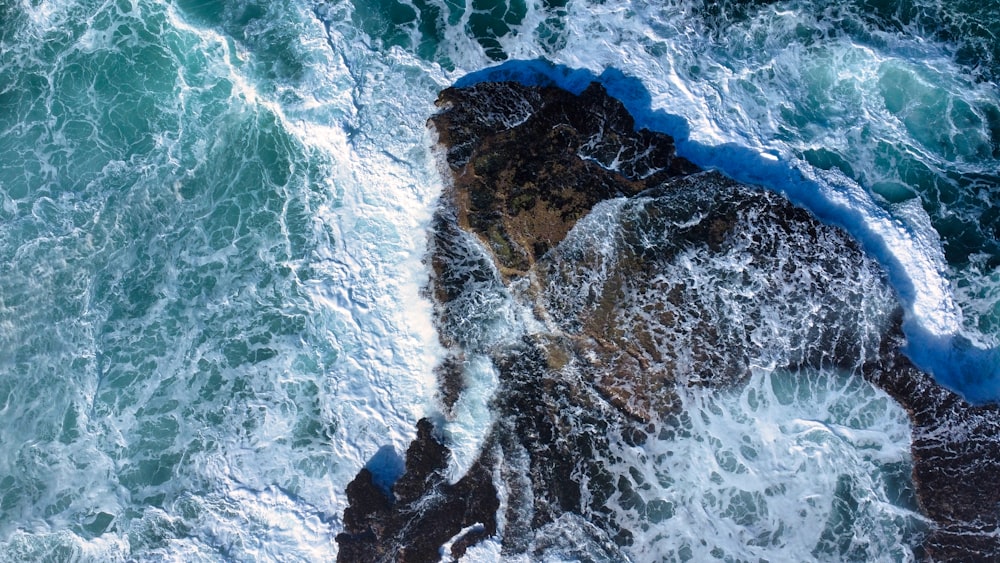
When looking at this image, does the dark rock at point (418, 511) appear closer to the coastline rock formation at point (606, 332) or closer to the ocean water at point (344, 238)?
the coastline rock formation at point (606, 332)

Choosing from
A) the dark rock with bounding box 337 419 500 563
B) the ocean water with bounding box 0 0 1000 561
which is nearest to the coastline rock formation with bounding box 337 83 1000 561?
the dark rock with bounding box 337 419 500 563

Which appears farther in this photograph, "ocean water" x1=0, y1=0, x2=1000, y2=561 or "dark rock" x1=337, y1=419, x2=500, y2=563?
"ocean water" x1=0, y1=0, x2=1000, y2=561

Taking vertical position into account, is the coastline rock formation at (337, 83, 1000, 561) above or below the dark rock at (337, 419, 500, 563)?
above

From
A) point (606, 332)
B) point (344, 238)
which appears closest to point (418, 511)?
point (606, 332)

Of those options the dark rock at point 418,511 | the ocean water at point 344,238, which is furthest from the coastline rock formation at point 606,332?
the ocean water at point 344,238

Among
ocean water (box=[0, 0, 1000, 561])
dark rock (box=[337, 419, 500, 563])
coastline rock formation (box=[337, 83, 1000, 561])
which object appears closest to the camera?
dark rock (box=[337, 419, 500, 563])

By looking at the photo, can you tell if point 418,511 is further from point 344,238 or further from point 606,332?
point 344,238

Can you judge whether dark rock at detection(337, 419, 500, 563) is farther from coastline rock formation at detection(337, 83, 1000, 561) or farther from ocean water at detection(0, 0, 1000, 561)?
ocean water at detection(0, 0, 1000, 561)
